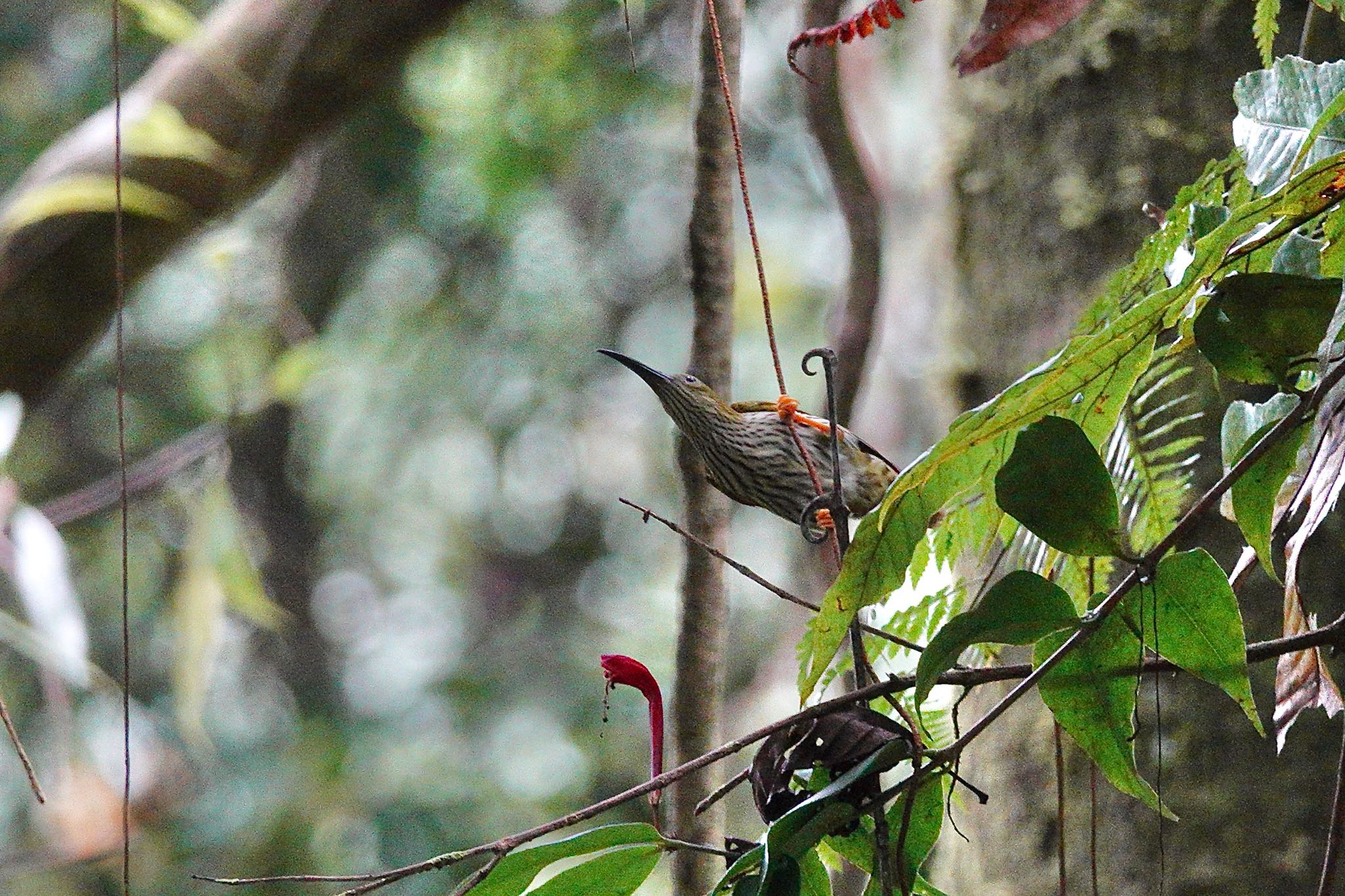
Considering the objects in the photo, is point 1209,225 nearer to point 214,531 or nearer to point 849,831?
point 849,831

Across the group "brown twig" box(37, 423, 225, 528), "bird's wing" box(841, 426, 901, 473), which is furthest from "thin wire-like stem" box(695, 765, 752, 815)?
"brown twig" box(37, 423, 225, 528)

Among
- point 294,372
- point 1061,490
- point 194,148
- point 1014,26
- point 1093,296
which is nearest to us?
point 1061,490

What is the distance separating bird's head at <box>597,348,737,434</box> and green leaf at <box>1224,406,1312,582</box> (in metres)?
0.72

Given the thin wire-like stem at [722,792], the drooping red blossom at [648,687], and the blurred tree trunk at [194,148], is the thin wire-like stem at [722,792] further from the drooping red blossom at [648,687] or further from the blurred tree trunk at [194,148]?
the blurred tree trunk at [194,148]

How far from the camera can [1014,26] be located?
85 cm

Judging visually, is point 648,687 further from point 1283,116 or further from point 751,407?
point 751,407

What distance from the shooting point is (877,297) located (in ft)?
5.46

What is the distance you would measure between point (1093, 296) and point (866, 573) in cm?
86

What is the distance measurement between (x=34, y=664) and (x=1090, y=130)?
10.8 ft

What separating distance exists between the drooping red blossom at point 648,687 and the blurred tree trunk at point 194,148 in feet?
5.70

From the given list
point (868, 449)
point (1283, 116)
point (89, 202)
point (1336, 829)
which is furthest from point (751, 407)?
point (89, 202)

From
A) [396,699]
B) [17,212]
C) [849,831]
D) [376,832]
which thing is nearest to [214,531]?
[17,212]

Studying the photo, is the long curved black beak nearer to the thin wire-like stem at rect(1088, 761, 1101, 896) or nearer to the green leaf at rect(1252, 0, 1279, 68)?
the thin wire-like stem at rect(1088, 761, 1101, 896)

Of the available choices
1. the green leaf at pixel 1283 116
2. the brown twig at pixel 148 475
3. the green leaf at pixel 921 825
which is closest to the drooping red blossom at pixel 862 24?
the green leaf at pixel 1283 116
